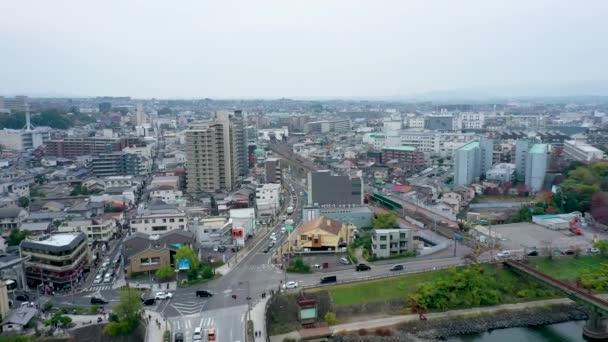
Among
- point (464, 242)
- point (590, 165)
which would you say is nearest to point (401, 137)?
point (590, 165)

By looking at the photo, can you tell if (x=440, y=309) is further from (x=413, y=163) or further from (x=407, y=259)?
(x=413, y=163)

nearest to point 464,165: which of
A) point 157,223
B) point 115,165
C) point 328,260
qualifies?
point 328,260

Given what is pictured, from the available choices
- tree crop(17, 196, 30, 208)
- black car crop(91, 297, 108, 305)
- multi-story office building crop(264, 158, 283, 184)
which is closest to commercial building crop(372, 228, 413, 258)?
black car crop(91, 297, 108, 305)

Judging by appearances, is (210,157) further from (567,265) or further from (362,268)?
(567,265)

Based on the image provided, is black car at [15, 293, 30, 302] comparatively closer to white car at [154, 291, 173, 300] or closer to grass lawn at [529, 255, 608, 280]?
white car at [154, 291, 173, 300]

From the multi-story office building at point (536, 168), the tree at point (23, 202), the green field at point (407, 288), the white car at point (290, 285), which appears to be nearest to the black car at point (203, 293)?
the white car at point (290, 285)

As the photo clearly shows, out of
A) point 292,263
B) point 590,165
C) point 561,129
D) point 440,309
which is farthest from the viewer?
point 561,129
